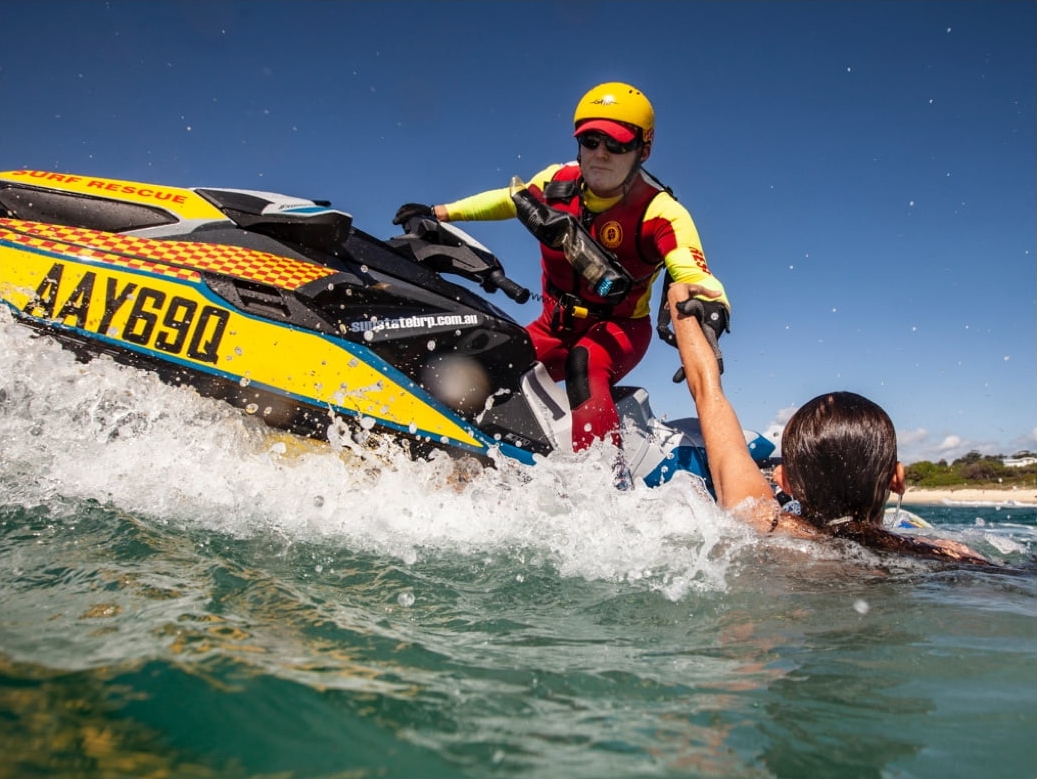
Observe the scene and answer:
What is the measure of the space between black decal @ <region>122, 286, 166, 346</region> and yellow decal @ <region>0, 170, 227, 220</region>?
1.53ft

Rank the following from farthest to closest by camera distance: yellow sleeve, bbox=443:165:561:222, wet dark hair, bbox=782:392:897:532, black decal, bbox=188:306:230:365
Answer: yellow sleeve, bbox=443:165:561:222, black decal, bbox=188:306:230:365, wet dark hair, bbox=782:392:897:532

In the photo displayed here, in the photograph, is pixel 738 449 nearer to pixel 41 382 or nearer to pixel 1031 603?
pixel 1031 603

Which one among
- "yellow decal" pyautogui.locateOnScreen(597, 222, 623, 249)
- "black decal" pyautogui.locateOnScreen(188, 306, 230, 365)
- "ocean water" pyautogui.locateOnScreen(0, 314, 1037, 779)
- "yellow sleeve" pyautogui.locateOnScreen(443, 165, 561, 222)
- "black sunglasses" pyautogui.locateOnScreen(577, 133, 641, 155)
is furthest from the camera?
"yellow sleeve" pyautogui.locateOnScreen(443, 165, 561, 222)

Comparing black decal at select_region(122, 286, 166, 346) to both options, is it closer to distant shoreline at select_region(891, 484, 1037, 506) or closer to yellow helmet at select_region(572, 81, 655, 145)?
yellow helmet at select_region(572, 81, 655, 145)

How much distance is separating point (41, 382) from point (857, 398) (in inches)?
123

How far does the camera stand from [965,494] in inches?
1508

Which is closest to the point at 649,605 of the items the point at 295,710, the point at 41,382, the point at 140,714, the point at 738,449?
the point at 738,449

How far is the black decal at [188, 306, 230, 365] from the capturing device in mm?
2965

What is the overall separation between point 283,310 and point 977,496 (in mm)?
45189

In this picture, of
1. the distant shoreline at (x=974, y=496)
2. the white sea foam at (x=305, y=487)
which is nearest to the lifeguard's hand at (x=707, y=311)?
the white sea foam at (x=305, y=487)

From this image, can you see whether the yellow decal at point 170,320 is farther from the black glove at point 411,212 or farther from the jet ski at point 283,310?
the black glove at point 411,212

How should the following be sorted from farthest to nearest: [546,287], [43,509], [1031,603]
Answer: [546,287]
[43,509]
[1031,603]

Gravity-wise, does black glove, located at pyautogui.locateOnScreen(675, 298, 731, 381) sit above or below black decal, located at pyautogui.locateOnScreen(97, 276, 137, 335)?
above

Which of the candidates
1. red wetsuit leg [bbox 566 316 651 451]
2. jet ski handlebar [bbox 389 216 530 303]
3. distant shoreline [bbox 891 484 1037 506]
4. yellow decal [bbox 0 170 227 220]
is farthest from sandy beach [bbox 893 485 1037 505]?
yellow decal [bbox 0 170 227 220]
